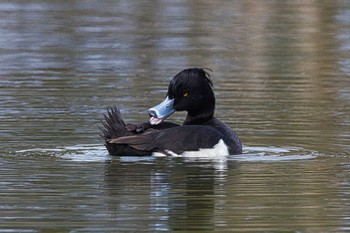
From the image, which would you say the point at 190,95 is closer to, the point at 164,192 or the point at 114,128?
the point at 114,128

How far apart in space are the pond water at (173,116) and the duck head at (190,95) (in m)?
0.59

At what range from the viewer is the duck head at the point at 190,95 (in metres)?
13.5

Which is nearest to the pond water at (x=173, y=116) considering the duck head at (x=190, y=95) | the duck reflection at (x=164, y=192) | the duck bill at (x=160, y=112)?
the duck reflection at (x=164, y=192)

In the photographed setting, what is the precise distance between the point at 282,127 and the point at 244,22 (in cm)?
1259

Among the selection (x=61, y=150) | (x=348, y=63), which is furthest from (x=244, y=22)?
(x=61, y=150)

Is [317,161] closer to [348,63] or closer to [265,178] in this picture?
[265,178]

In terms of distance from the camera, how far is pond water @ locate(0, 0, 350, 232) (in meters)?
10.5

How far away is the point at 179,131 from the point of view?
13219mm

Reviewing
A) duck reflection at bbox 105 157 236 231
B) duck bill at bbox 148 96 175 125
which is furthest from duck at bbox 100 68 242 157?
duck reflection at bbox 105 157 236 231

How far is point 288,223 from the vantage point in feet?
33.1

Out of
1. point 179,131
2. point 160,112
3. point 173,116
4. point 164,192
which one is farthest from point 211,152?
point 173,116

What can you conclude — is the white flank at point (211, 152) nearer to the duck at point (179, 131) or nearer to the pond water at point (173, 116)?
the duck at point (179, 131)

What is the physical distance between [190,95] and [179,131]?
540mm

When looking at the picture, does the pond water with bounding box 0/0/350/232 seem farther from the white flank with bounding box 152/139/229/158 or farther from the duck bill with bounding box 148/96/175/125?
the duck bill with bounding box 148/96/175/125
